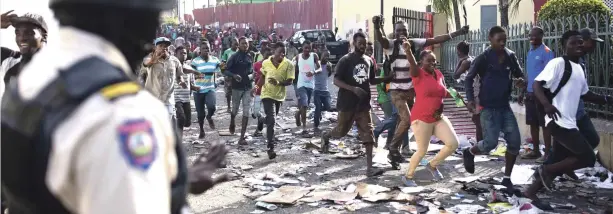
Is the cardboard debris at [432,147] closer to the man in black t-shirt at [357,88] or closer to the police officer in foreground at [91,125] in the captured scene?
the man in black t-shirt at [357,88]

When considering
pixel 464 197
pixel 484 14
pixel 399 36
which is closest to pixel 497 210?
pixel 464 197

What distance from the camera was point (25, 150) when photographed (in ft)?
4.42

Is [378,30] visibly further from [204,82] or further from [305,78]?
[305,78]

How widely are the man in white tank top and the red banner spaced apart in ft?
77.7

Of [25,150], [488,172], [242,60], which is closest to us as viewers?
[25,150]

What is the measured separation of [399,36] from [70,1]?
6.96 meters

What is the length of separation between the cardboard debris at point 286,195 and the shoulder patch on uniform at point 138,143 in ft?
16.5

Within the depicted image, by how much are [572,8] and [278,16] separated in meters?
35.0

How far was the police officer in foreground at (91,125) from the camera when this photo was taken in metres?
1.23

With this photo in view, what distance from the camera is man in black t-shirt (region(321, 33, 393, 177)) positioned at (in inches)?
303

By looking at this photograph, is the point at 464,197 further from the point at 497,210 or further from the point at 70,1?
the point at 70,1

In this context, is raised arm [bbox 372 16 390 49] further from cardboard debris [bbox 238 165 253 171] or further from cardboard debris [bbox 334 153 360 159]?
cardboard debris [bbox 238 165 253 171]

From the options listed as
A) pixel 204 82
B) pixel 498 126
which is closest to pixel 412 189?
pixel 498 126

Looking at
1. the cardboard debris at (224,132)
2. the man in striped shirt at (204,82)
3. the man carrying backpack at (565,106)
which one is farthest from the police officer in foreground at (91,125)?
the cardboard debris at (224,132)
